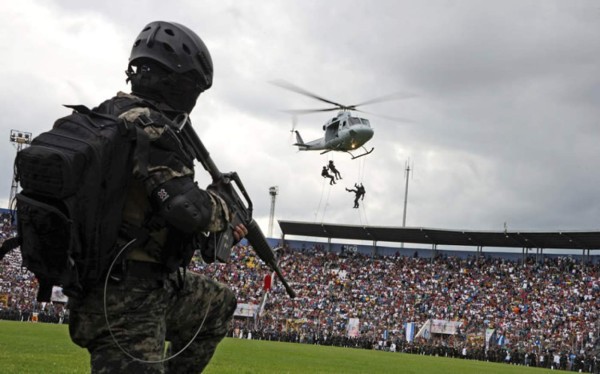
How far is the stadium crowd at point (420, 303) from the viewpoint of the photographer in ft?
132

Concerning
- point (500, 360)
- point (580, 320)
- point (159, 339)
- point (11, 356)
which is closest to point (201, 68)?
point (159, 339)

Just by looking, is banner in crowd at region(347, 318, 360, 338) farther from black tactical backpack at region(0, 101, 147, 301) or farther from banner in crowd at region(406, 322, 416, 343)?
black tactical backpack at region(0, 101, 147, 301)

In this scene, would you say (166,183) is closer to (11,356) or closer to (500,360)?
(11,356)

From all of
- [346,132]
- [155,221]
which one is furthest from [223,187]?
[346,132]

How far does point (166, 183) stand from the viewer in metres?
3.73

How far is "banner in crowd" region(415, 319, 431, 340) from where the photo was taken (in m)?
44.1

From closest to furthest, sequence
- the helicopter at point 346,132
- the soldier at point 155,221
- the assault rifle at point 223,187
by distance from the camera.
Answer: the soldier at point 155,221, the assault rifle at point 223,187, the helicopter at point 346,132

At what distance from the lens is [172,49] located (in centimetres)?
428

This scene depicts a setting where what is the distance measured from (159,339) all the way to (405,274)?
172 ft

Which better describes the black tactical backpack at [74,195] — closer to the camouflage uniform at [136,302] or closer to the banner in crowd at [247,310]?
the camouflage uniform at [136,302]

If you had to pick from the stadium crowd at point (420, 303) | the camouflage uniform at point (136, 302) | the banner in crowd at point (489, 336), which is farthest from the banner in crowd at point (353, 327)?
the camouflage uniform at point (136, 302)

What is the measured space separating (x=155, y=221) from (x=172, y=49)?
1086mm

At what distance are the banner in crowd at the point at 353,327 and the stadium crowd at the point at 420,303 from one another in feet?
0.80

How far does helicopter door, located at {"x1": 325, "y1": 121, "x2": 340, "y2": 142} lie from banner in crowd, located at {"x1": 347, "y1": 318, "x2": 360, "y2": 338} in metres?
13.2
